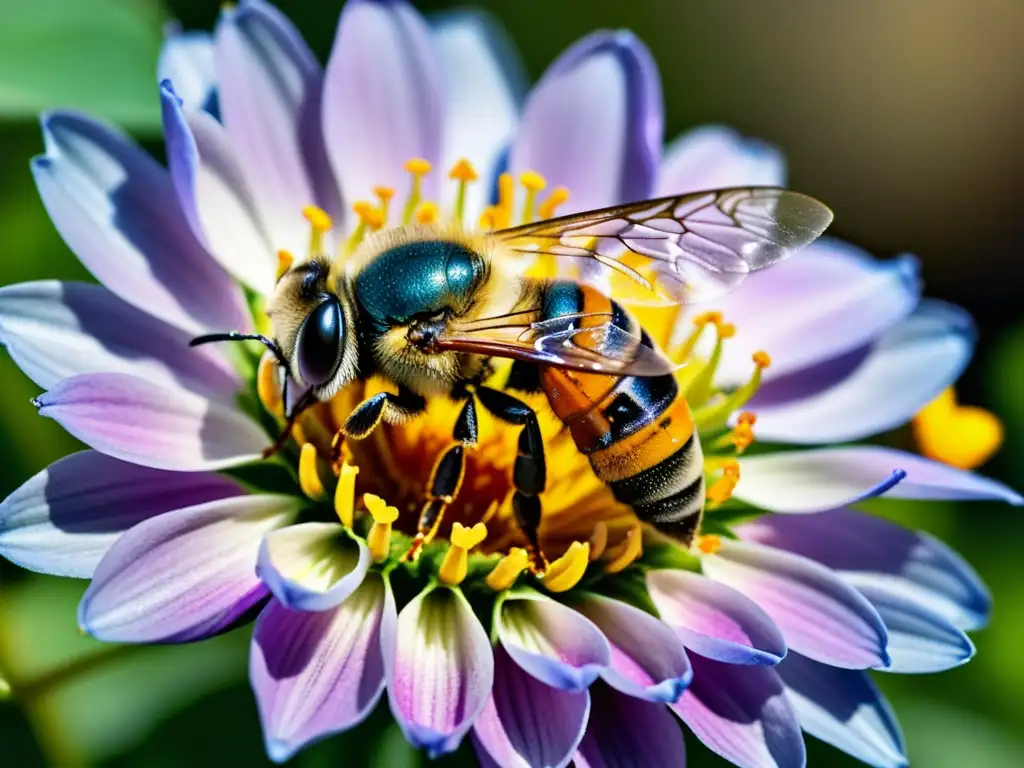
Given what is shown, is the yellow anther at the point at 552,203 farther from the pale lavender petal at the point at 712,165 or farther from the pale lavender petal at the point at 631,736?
the pale lavender petal at the point at 631,736

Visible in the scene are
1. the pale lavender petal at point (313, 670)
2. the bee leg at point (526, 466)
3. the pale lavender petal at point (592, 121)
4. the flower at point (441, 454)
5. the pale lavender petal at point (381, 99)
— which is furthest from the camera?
the pale lavender petal at point (592, 121)

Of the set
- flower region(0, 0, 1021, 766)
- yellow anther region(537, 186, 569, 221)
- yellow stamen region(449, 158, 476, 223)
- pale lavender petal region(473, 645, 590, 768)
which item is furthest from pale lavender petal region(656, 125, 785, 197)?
pale lavender petal region(473, 645, 590, 768)

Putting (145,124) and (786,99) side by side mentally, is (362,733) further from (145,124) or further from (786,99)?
(786,99)

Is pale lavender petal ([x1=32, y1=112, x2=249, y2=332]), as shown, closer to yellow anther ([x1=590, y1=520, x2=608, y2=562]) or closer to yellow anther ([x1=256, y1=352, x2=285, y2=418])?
yellow anther ([x1=256, y1=352, x2=285, y2=418])

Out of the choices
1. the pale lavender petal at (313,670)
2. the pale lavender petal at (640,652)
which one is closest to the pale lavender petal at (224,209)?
the pale lavender petal at (313,670)

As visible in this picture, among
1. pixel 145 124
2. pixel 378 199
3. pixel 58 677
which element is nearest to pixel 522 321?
pixel 378 199

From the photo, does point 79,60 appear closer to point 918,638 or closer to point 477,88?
point 477,88
